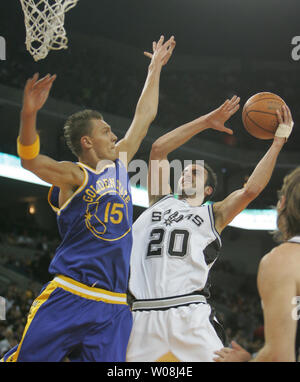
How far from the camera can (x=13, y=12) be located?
40.0 feet

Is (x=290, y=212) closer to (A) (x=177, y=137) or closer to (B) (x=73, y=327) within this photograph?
(B) (x=73, y=327)

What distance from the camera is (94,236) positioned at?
9.71 feet

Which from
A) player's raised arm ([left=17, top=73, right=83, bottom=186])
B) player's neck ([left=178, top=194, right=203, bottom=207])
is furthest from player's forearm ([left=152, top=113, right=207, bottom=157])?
player's raised arm ([left=17, top=73, right=83, bottom=186])

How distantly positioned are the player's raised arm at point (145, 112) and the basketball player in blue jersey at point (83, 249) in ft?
0.77

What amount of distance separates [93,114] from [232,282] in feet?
42.1

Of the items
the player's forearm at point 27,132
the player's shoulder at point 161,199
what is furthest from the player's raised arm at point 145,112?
the player's forearm at point 27,132

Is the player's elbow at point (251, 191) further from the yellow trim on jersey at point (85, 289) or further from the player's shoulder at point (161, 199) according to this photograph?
the yellow trim on jersey at point (85, 289)

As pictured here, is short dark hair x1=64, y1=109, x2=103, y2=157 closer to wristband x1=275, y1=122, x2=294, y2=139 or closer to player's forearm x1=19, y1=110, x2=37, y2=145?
player's forearm x1=19, y1=110, x2=37, y2=145

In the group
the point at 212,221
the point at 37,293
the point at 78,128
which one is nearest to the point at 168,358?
the point at 212,221

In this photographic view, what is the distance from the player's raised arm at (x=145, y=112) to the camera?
138 inches

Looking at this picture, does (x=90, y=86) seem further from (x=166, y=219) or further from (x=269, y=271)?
(x=269, y=271)

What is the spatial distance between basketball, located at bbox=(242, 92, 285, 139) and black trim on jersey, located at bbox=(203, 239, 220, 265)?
82 cm

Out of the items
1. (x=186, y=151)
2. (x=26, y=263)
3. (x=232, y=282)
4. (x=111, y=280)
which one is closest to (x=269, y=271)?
(x=111, y=280)

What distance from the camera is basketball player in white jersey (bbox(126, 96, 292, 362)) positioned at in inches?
119
